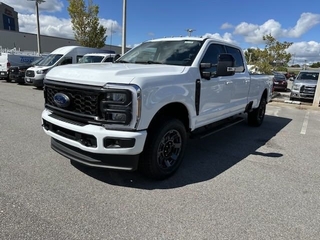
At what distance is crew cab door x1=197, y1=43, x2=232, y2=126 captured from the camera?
4.14 metres

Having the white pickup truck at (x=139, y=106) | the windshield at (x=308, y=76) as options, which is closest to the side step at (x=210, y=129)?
the white pickup truck at (x=139, y=106)

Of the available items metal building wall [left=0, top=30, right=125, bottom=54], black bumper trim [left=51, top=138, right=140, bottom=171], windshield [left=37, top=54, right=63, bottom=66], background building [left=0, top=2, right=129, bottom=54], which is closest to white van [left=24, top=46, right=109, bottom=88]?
windshield [left=37, top=54, right=63, bottom=66]

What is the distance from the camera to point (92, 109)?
120 inches

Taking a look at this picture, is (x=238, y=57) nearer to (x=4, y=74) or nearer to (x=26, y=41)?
(x=4, y=74)

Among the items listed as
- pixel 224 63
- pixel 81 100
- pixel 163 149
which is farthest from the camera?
pixel 224 63

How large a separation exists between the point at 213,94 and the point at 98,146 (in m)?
2.25

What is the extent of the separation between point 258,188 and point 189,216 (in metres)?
1.26

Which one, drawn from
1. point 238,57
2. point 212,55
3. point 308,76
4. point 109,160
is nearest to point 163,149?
point 109,160

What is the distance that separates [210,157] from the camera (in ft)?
15.1

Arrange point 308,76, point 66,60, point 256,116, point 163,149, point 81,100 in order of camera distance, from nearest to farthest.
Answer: point 81,100, point 163,149, point 256,116, point 66,60, point 308,76

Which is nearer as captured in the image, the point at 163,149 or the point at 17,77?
the point at 163,149

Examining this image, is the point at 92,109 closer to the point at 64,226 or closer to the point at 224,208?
the point at 64,226

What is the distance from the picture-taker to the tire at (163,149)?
10.8 ft

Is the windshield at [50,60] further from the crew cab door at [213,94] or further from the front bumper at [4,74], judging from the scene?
the crew cab door at [213,94]
